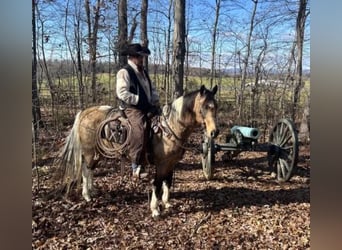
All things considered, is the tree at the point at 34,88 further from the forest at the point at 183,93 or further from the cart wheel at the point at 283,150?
the cart wheel at the point at 283,150

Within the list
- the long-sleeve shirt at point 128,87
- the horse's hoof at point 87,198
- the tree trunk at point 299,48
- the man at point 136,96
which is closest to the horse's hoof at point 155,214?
the man at point 136,96

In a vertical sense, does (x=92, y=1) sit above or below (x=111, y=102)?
above

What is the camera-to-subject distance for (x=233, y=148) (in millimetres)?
2332

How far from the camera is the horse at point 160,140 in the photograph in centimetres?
225

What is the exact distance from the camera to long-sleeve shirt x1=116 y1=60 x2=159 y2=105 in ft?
7.30

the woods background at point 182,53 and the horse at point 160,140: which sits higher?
the woods background at point 182,53

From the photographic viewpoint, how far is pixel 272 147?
237 cm

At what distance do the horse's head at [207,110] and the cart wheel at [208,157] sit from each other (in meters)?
0.06

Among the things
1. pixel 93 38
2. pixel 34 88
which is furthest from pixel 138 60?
pixel 34 88

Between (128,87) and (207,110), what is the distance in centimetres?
45

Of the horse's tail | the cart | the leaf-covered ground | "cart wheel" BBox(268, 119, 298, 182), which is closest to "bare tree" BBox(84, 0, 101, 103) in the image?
the horse's tail
